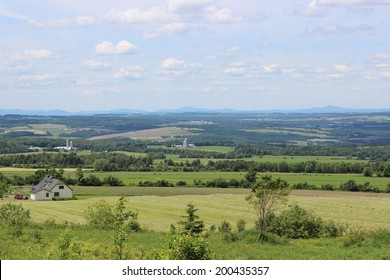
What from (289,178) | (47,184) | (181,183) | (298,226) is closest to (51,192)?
(47,184)

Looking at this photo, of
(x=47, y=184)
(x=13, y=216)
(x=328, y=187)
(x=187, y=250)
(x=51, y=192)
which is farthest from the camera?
(x=328, y=187)

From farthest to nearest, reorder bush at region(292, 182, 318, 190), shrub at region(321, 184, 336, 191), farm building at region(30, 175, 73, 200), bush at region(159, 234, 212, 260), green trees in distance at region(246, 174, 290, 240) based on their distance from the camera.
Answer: bush at region(292, 182, 318, 190), shrub at region(321, 184, 336, 191), farm building at region(30, 175, 73, 200), green trees in distance at region(246, 174, 290, 240), bush at region(159, 234, 212, 260)

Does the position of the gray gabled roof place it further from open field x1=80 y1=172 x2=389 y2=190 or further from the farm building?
open field x1=80 y1=172 x2=389 y2=190

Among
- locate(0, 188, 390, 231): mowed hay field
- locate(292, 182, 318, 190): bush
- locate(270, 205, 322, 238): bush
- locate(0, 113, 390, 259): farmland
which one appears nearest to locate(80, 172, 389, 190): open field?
locate(0, 113, 390, 259): farmland

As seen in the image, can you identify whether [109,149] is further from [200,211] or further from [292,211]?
[292,211]

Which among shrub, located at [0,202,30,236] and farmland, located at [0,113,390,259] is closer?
farmland, located at [0,113,390,259]

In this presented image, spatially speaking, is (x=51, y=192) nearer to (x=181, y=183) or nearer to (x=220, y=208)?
(x=181, y=183)

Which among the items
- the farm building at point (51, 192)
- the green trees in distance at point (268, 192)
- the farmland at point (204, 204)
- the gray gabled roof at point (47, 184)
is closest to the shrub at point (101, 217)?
the farmland at point (204, 204)

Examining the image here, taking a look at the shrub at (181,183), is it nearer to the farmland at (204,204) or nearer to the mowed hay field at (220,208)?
the farmland at (204,204)

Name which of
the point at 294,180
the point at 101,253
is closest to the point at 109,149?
the point at 294,180
